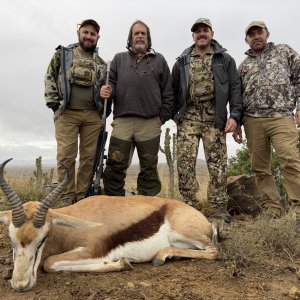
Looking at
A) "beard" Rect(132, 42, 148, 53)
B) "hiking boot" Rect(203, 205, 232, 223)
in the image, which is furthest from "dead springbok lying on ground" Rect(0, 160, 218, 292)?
"beard" Rect(132, 42, 148, 53)

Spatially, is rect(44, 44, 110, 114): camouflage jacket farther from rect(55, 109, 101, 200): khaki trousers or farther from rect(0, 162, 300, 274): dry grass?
rect(0, 162, 300, 274): dry grass

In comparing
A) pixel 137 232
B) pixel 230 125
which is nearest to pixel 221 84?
pixel 230 125

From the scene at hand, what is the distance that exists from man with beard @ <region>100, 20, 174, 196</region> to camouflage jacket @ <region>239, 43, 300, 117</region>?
144cm

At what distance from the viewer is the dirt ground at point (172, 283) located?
3.96 metres

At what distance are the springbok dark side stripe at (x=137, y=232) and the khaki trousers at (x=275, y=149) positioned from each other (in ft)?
8.81

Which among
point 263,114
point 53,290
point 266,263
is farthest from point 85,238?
point 263,114

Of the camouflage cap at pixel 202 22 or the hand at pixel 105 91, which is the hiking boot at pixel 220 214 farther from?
the camouflage cap at pixel 202 22

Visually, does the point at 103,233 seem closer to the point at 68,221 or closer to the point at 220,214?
the point at 68,221

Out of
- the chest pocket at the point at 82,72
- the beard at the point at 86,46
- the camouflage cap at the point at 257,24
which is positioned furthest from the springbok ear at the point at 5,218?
the camouflage cap at the point at 257,24

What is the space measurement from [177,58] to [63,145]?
2599 mm

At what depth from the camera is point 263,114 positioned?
23.4 ft

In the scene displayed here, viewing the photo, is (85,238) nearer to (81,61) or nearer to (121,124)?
(121,124)

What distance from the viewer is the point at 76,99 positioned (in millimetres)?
7488

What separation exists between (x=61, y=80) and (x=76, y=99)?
426 mm
